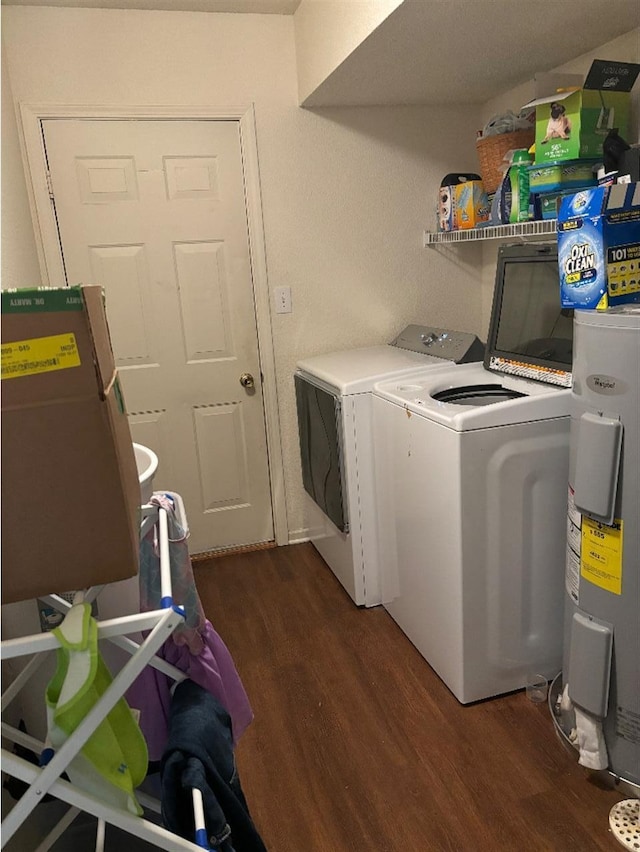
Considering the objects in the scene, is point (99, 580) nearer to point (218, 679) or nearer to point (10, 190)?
point (218, 679)

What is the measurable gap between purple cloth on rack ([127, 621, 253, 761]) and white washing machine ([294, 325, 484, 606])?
1.22 m

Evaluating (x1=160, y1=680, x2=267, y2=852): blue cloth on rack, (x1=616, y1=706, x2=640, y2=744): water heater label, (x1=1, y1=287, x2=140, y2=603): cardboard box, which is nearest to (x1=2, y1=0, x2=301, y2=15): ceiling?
(x1=1, y1=287, x2=140, y2=603): cardboard box

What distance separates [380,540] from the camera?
98.3 inches

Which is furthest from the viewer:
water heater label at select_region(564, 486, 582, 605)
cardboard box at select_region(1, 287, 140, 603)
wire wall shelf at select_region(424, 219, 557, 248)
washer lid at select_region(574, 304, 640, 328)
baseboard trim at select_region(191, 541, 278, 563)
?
baseboard trim at select_region(191, 541, 278, 563)

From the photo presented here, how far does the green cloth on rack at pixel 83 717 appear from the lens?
0.84 meters

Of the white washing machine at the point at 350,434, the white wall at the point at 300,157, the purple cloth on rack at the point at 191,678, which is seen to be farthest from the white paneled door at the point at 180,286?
the purple cloth on rack at the point at 191,678

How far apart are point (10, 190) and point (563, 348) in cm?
198

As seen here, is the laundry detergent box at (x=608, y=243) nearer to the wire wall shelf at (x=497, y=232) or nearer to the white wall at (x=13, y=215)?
Result: the wire wall shelf at (x=497, y=232)

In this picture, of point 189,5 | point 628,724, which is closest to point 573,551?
point 628,724

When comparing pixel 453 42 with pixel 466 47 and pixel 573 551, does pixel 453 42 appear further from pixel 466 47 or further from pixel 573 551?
pixel 573 551

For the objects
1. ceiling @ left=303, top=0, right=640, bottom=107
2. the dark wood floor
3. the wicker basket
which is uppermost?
ceiling @ left=303, top=0, right=640, bottom=107

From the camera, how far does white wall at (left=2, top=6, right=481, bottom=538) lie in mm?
2561

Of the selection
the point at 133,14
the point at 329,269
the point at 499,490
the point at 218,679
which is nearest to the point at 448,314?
the point at 329,269

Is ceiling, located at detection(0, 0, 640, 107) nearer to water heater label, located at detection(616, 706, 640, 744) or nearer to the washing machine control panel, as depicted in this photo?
the washing machine control panel
